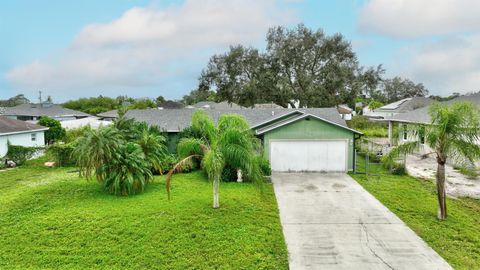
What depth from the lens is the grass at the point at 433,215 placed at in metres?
7.48

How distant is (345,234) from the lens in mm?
8516

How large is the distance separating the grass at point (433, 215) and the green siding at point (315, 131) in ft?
7.96

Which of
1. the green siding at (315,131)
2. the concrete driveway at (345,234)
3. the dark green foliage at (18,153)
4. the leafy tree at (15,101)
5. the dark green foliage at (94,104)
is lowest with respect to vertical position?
the concrete driveway at (345,234)

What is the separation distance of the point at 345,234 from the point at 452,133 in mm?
4355

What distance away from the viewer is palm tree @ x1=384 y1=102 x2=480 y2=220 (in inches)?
348

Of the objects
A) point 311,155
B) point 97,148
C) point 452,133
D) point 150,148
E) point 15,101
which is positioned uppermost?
point 15,101

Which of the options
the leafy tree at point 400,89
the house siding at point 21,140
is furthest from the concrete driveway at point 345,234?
the leafy tree at point 400,89

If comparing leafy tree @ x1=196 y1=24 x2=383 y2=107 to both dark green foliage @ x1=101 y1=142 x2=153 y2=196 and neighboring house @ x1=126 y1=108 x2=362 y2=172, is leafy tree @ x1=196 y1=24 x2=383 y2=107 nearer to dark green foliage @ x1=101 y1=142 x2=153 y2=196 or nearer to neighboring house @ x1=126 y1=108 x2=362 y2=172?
neighboring house @ x1=126 y1=108 x2=362 y2=172

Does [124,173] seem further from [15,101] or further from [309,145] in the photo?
[15,101]

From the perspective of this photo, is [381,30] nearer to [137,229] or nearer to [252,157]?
[252,157]

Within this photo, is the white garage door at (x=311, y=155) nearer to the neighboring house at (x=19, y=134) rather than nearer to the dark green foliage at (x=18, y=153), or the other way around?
the dark green foliage at (x=18, y=153)

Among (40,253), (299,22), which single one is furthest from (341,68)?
(40,253)

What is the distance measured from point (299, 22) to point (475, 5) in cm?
2073

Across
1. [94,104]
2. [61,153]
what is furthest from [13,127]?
[94,104]
